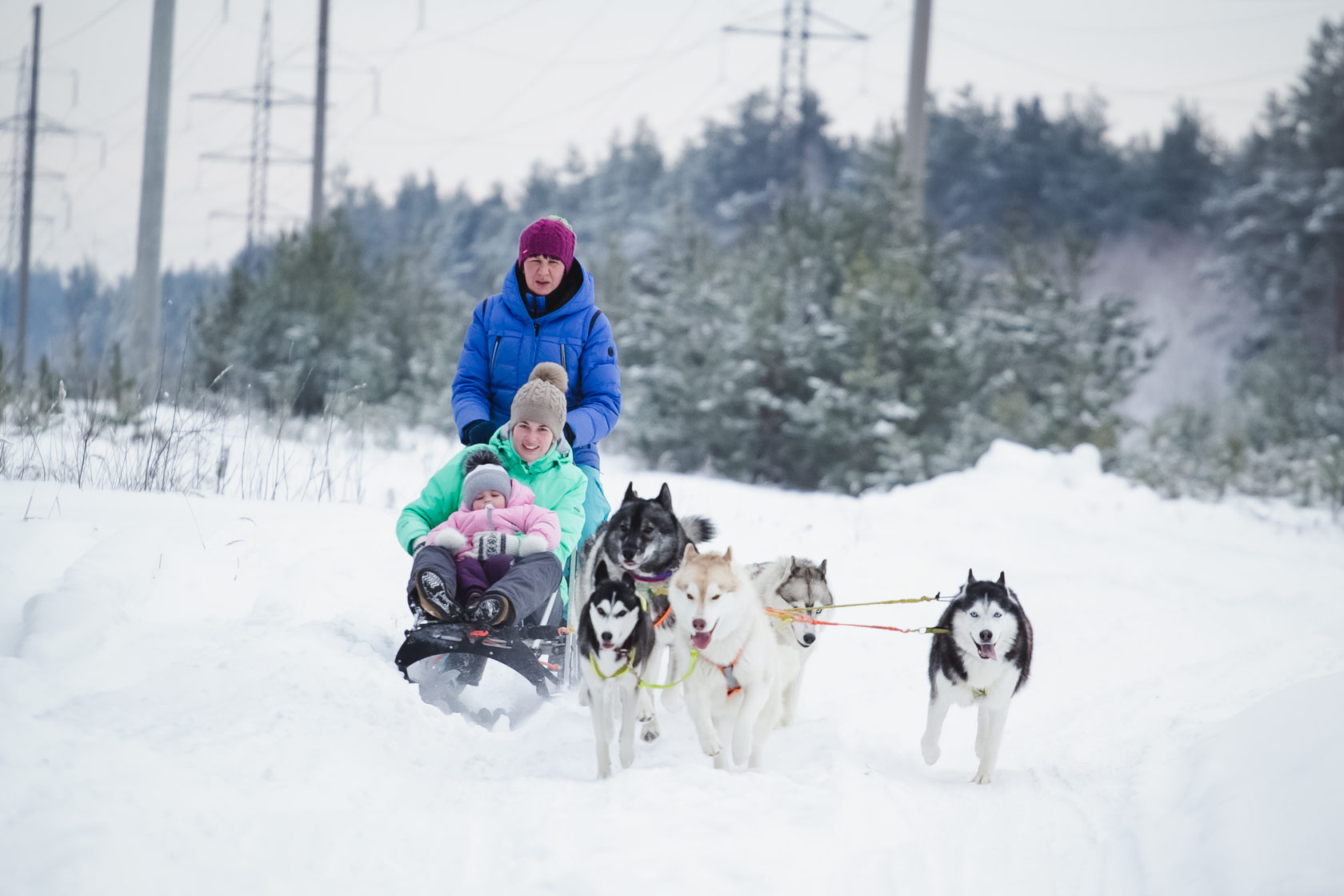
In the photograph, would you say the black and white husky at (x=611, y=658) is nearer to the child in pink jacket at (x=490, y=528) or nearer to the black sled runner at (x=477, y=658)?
the black sled runner at (x=477, y=658)

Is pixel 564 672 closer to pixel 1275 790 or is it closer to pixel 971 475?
pixel 1275 790

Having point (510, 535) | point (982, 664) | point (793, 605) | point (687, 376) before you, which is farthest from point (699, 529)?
point (687, 376)

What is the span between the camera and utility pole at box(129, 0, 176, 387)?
10703 millimetres

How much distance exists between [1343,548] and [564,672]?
354 inches

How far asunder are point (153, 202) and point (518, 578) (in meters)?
9.60

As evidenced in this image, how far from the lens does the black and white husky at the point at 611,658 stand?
330cm

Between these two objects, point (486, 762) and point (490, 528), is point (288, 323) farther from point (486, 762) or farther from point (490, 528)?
point (486, 762)

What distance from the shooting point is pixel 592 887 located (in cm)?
229

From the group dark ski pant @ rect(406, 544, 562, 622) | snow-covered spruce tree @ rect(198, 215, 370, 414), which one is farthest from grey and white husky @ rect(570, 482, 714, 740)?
snow-covered spruce tree @ rect(198, 215, 370, 414)

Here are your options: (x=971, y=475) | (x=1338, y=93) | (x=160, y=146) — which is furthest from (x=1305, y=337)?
(x=160, y=146)

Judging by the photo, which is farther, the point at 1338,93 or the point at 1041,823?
the point at 1338,93

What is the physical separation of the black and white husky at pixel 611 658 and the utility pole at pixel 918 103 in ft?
45.3

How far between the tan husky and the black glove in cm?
147

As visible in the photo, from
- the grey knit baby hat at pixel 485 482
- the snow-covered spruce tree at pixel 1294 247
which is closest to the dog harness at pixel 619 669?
the grey knit baby hat at pixel 485 482
